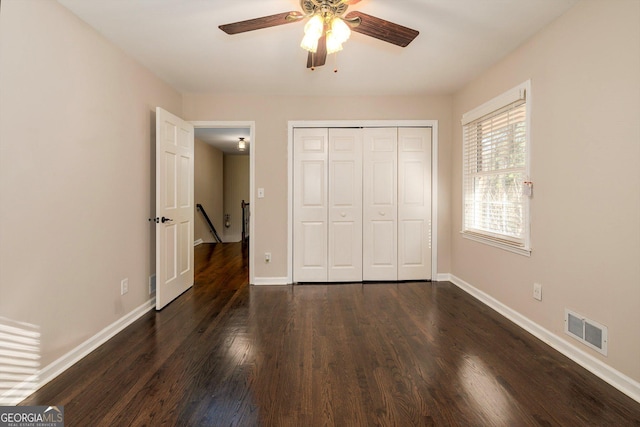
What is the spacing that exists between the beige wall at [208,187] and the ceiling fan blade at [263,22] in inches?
201

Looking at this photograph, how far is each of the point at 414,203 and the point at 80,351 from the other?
3.58 metres

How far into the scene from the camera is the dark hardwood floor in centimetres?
155

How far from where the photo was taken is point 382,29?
1.95 meters

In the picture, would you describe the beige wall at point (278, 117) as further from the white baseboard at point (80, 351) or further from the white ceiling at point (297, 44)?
the white baseboard at point (80, 351)

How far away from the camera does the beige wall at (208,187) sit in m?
6.82

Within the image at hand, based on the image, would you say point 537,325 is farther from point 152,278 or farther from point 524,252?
point 152,278

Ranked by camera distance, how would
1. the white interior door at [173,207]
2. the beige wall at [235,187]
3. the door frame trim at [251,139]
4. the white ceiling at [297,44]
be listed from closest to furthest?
the white ceiling at [297,44], the white interior door at [173,207], the door frame trim at [251,139], the beige wall at [235,187]

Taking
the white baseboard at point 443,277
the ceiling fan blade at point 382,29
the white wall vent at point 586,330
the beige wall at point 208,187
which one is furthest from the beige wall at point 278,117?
the beige wall at point 208,187

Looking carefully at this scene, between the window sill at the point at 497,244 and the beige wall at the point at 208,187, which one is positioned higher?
the beige wall at the point at 208,187

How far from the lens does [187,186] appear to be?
3.59 metres

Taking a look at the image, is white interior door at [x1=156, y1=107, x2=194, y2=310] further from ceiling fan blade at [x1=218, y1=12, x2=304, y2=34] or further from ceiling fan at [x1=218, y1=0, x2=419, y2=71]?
ceiling fan at [x1=218, y1=0, x2=419, y2=71]

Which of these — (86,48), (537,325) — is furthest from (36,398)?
(537,325)

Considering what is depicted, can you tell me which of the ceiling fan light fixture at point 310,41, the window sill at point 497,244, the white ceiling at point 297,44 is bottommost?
the window sill at point 497,244

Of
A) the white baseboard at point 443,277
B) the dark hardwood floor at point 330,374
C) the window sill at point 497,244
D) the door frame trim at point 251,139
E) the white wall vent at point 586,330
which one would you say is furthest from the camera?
the white baseboard at point 443,277
